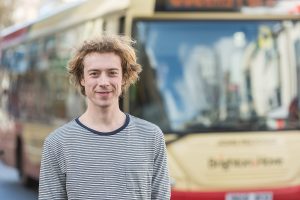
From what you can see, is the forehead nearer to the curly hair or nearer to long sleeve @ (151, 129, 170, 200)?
the curly hair

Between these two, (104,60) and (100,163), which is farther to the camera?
(104,60)

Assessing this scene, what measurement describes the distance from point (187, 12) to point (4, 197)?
Result: 6282 millimetres

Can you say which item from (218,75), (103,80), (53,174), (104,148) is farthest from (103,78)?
(218,75)

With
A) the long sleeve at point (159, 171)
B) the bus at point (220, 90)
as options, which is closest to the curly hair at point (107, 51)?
the long sleeve at point (159, 171)

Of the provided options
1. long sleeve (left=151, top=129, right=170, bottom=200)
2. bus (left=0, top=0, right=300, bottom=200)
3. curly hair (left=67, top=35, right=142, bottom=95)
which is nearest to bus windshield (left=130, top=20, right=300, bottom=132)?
bus (left=0, top=0, right=300, bottom=200)

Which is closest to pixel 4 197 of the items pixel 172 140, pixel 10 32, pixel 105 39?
pixel 10 32

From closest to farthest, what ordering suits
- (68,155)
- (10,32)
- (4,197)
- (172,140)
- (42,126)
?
(68,155) < (172,140) < (42,126) < (4,197) < (10,32)

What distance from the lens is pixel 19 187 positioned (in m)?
16.2

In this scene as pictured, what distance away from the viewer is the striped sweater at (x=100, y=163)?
11.2 ft

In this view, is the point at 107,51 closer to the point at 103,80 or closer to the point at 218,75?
the point at 103,80

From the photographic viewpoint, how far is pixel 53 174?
347cm

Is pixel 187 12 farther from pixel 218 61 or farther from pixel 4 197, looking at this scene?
pixel 4 197

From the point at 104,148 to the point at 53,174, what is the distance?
24 centimetres

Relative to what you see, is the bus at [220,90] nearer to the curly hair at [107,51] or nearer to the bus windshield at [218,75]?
the bus windshield at [218,75]
